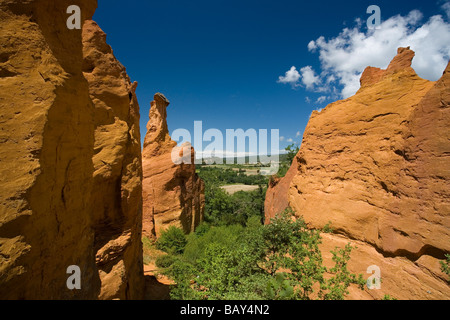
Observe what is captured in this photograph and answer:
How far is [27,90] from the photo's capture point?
2.95 meters

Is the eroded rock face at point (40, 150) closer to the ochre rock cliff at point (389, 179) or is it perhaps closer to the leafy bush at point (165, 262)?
the ochre rock cliff at point (389, 179)

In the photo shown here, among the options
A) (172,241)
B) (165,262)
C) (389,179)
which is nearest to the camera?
(389,179)

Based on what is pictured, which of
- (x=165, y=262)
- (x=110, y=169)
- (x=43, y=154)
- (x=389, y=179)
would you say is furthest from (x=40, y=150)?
(x=165, y=262)

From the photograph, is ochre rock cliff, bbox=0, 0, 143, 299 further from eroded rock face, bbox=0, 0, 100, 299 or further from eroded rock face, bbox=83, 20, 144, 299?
eroded rock face, bbox=83, 20, 144, 299

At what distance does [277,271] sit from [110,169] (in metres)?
6.72

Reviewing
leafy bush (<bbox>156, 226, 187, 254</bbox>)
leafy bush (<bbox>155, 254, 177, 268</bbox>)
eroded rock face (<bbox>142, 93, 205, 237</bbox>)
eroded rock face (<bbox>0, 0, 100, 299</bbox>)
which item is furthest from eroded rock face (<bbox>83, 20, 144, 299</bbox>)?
eroded rock face (<bbox>142, 93, 205, 237</bbox>)

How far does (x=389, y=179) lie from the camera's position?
650 centimetres

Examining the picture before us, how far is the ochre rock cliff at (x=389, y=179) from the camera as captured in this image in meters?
5.36

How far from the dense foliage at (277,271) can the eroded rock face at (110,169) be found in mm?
2449

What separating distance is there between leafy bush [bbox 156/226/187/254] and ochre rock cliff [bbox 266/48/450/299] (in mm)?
11311

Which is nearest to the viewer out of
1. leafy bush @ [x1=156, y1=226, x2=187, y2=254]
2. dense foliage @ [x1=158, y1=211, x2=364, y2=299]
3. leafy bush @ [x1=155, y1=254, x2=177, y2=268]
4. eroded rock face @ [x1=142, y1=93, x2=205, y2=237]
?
dense foliage @ [x1=158, y1=211, x2=364, y2=299]

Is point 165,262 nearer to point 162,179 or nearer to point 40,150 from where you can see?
point 162,179

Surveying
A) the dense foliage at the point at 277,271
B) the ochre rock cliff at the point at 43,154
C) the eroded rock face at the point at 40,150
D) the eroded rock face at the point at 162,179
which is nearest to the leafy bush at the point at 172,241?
the eroded rock face at the point at 162,179

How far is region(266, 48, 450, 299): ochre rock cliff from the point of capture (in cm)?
536
